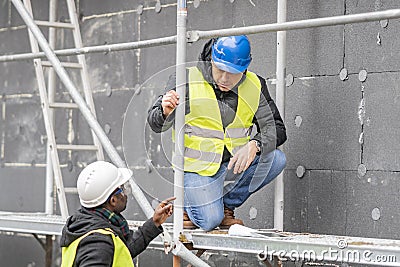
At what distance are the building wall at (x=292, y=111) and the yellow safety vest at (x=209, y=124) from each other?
1.69 feet

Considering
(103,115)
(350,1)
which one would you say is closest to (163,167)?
(103,115)

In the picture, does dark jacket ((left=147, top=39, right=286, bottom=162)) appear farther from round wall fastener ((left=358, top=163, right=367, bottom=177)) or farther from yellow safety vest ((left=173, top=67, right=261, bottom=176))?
round wall fastener ((left=358, top=163, right=367, bottom=177))

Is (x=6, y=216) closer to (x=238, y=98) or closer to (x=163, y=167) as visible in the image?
(x=163, y=167)

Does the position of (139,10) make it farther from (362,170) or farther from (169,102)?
(362,170)

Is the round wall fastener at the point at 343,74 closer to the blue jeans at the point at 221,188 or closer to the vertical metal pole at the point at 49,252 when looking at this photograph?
the blue jeans at the point at 221,188

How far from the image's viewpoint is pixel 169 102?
17.6 ft

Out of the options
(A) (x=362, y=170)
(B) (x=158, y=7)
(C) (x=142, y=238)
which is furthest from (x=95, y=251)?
(B) (x=158, y=7)

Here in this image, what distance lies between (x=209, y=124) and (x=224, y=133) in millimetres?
120

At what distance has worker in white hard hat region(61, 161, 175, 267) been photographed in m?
4.38

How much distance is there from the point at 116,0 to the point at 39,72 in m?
0.82

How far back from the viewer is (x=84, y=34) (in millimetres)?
7879

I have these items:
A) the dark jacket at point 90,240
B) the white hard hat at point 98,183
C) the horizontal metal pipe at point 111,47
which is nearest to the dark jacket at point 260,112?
the horizontal metal pipe at point 111,47

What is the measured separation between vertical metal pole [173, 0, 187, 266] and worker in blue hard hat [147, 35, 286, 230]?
10 centimetres

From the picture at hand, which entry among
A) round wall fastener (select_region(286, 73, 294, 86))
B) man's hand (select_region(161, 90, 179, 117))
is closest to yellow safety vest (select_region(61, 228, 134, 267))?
man's hand (select_region(161, 90, 179, 117))
